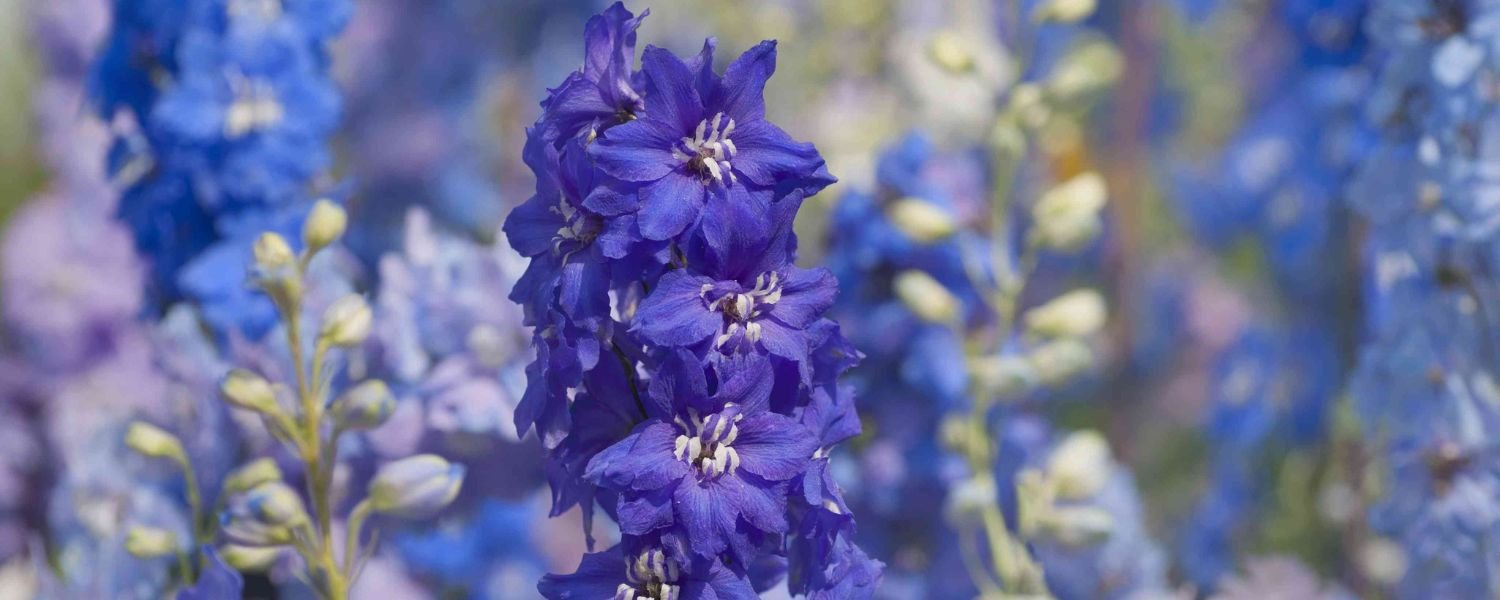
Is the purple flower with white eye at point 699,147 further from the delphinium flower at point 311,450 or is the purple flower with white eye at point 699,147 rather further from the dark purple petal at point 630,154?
the delphinium flower at point 311,450

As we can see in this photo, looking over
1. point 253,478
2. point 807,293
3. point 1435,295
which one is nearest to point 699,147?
point 807,293

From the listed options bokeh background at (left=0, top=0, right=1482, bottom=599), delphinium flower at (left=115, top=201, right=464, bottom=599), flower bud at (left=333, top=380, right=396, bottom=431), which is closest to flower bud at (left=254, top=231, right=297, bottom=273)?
delphinium flower at (left=115, top=201, right=464, bottom=599)

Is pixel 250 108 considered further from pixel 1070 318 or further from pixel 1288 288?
pixel 1288 288

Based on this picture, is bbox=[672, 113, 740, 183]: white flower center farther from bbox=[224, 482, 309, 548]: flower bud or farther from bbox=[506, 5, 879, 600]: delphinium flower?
bbox=[224, 482, 309, 548]: flower bud

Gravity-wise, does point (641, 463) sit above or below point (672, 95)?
below

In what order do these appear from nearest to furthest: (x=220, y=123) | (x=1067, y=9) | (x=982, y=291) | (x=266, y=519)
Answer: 1. (x=266, y=519)
2. (x=220, y=123)
3. (x=1067, y=9)
4. (x=982, y=291)

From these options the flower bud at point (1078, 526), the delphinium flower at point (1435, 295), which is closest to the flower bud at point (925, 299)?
the flower bud at point (1078, 526)
